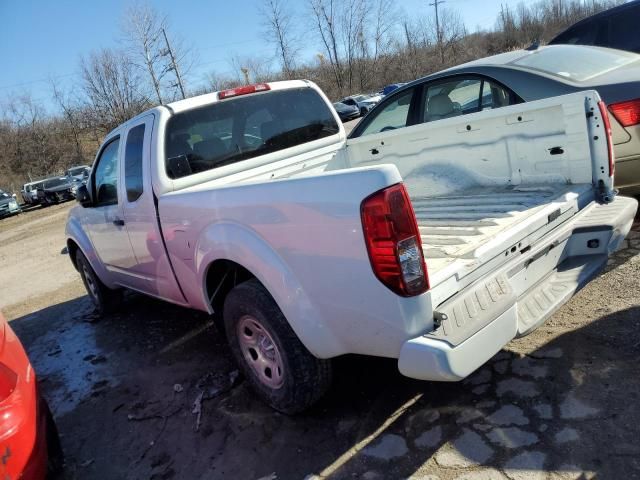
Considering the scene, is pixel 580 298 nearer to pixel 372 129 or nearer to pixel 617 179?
pixel 617 179

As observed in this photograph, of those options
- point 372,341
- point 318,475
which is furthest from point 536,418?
point 318,475

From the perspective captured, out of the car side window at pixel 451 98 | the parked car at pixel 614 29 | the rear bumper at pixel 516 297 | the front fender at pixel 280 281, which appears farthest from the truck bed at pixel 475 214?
the parked car at pixel 614 29

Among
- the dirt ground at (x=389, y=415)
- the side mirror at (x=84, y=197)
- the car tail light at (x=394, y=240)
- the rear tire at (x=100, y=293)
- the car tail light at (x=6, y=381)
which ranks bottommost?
the dirt ground at (x=389, y=415)

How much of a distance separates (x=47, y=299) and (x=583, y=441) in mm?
7227

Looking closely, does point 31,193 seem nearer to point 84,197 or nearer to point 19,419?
point 84,197

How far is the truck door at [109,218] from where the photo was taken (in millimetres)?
4445

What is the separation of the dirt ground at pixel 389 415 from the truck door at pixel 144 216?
0.69 m

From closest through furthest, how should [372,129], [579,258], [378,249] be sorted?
[378,249], [579,258], [372,129]

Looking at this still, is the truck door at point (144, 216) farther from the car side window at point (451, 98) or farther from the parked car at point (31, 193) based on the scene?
the parked car at point (31, 193)

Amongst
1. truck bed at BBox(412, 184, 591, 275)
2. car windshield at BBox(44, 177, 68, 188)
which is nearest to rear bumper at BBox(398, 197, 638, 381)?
truck bed at BBox(412, 184, 591, 275)

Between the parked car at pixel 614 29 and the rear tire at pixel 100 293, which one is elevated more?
the parked car at pixel 614 29

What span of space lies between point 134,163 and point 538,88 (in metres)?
3.47

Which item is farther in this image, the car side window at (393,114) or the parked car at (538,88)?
the car side window at (393,114)

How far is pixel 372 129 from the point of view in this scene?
6008 mm
